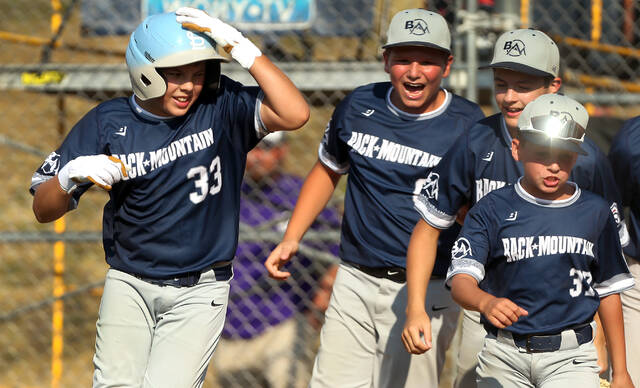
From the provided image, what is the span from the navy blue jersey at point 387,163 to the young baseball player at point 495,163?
0.28 meters

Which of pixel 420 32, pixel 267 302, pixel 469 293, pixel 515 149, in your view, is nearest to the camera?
pixel 469 293

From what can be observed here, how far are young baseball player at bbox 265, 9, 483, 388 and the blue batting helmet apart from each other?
34.6 inches

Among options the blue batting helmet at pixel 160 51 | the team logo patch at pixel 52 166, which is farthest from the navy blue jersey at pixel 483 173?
the team logo patch at pixel 52 166

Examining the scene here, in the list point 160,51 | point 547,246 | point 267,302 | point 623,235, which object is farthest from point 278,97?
point 267,302

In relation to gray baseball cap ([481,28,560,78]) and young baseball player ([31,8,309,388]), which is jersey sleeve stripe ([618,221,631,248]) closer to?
gray baseball cap ([481,28,560,78])

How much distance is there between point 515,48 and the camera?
144 inches

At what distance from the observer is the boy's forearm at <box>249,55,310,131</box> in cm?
365

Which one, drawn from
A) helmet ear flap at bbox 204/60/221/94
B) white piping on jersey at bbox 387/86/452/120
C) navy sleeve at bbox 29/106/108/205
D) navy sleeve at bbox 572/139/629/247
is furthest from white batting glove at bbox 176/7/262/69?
navy sleeve at bbox 572/139/629/247

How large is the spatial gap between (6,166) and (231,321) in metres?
4.96

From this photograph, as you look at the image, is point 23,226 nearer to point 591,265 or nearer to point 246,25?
point 246,25

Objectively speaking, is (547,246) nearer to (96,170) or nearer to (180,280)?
(180,280)

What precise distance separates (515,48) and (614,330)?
1163 mm

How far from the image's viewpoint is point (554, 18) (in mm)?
7164

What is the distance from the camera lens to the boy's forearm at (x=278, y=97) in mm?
3646
